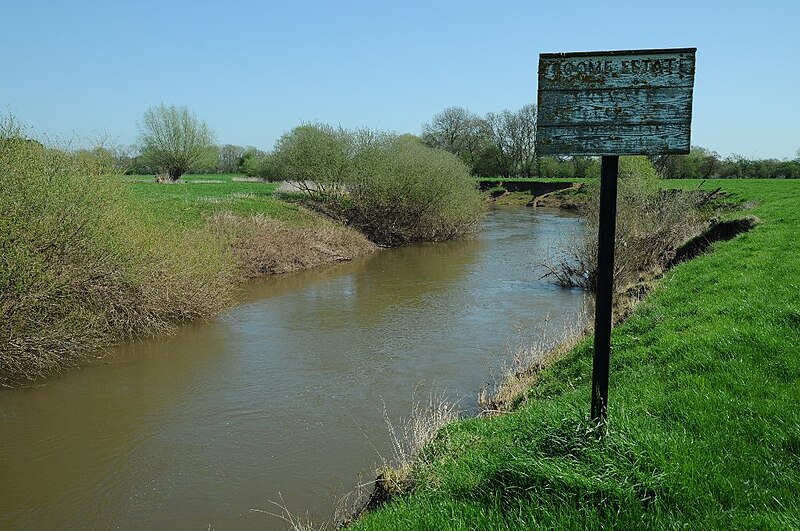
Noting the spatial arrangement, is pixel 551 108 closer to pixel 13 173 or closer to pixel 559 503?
pixel 559 503

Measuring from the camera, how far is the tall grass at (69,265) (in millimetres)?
11039

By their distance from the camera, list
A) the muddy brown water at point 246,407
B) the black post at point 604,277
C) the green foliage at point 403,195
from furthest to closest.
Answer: the green foliage at point 403,195
the muddy brown water at point 246,407
the black post at point 604,277

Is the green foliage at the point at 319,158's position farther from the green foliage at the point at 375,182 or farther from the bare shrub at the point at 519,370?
the bare shrub at the point at 519,370

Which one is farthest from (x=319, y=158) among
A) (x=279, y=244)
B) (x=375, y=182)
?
(x=279, y=244)

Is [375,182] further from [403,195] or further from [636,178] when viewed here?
[636,178]

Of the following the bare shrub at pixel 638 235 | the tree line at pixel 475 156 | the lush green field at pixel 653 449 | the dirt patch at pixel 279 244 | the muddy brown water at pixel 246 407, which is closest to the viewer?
the lush green field at pixel 653 449

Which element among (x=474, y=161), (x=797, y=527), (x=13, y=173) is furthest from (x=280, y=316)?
(x=474, y=161)

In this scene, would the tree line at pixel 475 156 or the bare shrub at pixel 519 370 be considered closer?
the bare shrub at pixel 519 370

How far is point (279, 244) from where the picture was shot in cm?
2616

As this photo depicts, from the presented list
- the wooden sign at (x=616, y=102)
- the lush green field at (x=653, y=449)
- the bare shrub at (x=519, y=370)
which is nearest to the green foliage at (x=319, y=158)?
the bare shrub at (x=519, y=370)

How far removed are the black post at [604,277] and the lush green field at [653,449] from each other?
316 mm

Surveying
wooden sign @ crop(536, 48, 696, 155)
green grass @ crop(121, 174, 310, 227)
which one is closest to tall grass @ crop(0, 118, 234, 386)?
green grass @ crop(121, 174, 310, 227)

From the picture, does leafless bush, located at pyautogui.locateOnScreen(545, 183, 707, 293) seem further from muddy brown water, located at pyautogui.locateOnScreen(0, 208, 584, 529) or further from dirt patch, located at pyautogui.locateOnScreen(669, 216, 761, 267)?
muddy brown water, located at pyautogui.locateOnScreen(0, 208, 584, 529)

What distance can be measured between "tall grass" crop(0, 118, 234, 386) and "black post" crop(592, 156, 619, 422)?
10.0 meters
